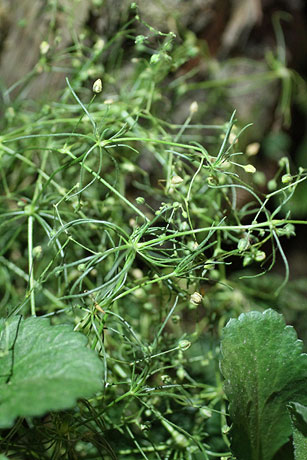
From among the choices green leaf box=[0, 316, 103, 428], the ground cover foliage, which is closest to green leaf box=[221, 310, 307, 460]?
the ground cover foliage

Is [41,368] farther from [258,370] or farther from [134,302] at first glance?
[134,302]

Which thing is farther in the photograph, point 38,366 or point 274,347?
point 274,347

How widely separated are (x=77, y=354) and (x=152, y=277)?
0.19 metres

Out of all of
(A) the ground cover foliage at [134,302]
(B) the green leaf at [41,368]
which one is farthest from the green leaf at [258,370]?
(B) the green leaf at [41,368]

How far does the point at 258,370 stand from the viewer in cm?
64

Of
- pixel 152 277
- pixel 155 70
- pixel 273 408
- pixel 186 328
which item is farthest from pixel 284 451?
pixel 155 70

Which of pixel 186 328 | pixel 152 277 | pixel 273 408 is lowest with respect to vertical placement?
pixel 186 328

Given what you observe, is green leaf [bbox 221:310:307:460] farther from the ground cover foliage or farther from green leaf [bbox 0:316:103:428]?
green leaf [bbox 0:316:103:428]

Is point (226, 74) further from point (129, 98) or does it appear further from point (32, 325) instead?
point (32, 325)

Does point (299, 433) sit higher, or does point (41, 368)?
point (41, 368)

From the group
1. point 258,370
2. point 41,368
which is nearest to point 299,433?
point 258,370

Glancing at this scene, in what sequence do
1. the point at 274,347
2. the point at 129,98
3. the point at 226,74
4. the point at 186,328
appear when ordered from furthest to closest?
the point at 226,74 < the point at 186,328 < the point at 129,98 < the point at 274,347

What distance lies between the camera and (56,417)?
62 centimetres

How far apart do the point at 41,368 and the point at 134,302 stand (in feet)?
1.40
